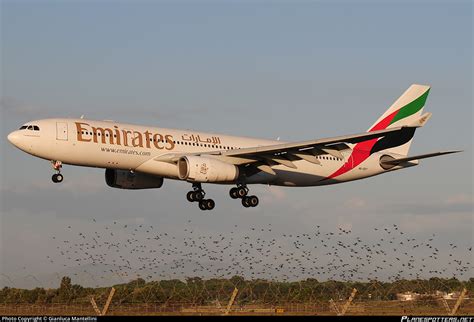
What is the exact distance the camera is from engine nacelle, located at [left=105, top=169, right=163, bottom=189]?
2210 inches

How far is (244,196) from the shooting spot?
55.8 metres

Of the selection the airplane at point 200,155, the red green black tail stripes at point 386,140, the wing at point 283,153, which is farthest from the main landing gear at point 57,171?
the red green black tail stripes at point 386,140

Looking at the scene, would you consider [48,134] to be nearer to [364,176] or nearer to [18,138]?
[18,138]

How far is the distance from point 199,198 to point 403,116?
16515mm

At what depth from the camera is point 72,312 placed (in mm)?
36906

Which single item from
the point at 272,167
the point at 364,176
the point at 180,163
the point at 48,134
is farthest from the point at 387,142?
the point at 48,134

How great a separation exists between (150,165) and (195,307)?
15767 millimetres

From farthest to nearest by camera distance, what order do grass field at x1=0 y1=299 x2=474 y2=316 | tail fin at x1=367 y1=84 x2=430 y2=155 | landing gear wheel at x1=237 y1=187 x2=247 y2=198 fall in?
tail fin at x1=367 y1=84 x2=430 y2=155 → landing gear wheel at x1=237 y1=187 x2=247 y2=198 → grass field at x1=0 y1=299 x2=474 y2=316

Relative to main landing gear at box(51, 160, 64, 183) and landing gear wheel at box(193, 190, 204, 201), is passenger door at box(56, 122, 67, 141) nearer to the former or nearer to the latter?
main landing gear at box(51, 160, 64, 183)

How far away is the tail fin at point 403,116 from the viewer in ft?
203

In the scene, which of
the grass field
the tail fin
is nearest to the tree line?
the grass field

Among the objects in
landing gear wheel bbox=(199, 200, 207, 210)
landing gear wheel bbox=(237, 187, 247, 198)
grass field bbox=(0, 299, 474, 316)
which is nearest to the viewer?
grass field bbox=(0, 299, 474, 316)

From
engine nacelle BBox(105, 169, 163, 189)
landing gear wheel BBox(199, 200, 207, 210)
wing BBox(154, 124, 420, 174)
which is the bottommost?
landing gear wheel BBox(199, 200, 207, 210)

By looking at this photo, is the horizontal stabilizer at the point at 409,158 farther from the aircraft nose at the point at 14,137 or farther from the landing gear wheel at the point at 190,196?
the aircraft nose at the point at 14,137
